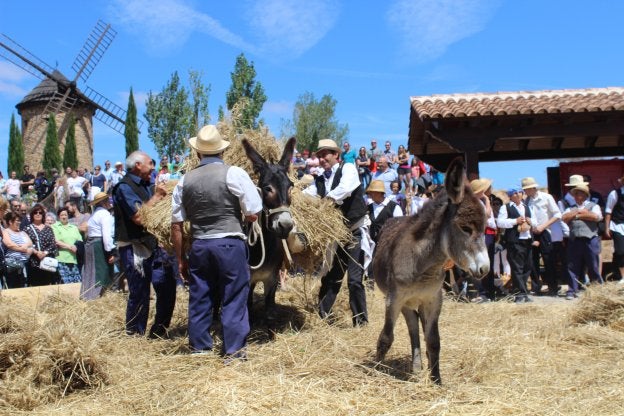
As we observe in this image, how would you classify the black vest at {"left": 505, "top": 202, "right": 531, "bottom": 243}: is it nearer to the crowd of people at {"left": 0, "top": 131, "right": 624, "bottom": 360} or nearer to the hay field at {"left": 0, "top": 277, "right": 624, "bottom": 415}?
the crowd of people at {"left": 0, "top": 131, "right": 624, "bottom": 360}

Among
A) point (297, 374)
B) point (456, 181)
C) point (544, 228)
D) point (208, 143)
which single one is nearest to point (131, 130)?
point (544, 228)

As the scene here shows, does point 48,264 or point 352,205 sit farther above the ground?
point 352,205

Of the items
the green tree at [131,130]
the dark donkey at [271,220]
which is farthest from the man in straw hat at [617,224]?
the green tree at [131,130]

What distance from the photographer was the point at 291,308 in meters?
7.88

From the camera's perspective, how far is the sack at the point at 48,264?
32.8ft

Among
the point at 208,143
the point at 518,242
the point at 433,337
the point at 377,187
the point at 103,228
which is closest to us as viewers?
the point at 433,337

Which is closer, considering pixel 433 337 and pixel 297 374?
pixel 297 374

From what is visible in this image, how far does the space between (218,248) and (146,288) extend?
70.6 inches

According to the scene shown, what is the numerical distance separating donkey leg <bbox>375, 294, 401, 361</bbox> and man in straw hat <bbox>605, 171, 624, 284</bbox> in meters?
7.24

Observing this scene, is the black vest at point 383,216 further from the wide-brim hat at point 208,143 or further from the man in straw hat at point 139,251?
the wide-brim hat at point 208,143

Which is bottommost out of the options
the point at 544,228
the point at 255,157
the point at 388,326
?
the point at 388,326

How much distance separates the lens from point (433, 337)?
16.7 ft

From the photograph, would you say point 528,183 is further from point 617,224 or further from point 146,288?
point 146,288

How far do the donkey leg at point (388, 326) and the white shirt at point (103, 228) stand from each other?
20.4ft
